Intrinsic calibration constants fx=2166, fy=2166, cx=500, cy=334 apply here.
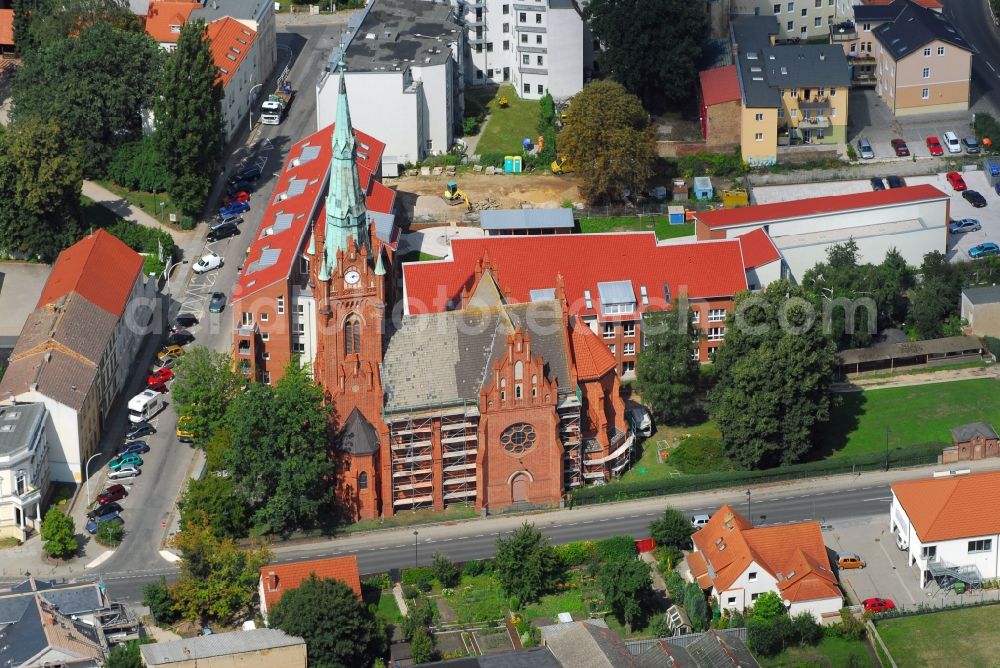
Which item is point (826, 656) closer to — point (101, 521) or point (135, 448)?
point (101, 521)

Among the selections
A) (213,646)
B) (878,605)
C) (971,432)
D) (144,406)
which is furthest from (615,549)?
(144,406)

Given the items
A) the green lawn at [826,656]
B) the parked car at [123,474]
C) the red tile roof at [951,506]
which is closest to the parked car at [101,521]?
the parked car at [123,474]

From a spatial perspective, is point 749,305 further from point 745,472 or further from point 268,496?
point 268,496

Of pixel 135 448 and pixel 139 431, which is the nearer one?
pixel 135 448

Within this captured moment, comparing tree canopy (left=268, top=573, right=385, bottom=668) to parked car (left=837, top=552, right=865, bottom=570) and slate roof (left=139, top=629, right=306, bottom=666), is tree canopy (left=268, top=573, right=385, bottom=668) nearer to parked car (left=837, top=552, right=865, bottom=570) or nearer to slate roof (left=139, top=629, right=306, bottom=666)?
slate roof (left=139, top=629, right=306, bottom=666)

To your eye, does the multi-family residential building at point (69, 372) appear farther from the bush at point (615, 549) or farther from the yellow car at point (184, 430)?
the bush at point (615, 549)

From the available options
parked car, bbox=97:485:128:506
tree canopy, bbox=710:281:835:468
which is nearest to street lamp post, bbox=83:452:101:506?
parked car, bbox=97:485:128:506
